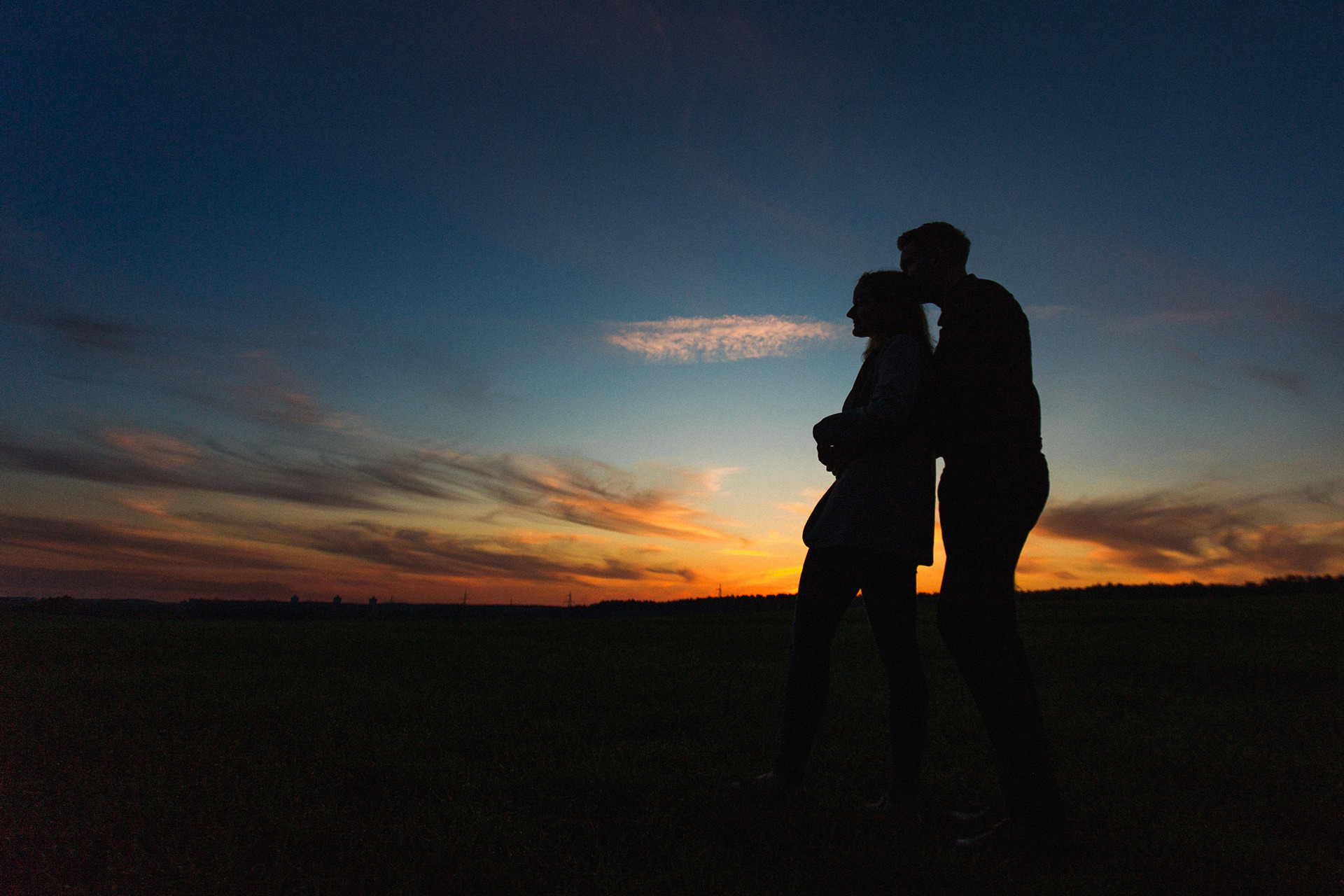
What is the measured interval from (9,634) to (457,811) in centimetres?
1448

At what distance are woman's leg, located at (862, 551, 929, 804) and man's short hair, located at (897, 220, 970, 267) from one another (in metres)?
1.45

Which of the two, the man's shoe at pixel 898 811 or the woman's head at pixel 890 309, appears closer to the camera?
the man's shoe at pixel 898 811

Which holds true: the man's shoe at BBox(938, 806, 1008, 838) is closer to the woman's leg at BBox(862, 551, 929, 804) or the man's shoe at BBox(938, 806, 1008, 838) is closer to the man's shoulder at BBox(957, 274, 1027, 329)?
the woman's leg at BBox(862, 551, 929, 804)

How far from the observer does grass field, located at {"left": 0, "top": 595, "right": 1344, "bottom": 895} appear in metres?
2.53

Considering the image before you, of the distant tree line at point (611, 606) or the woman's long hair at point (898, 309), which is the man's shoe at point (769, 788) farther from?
the distant tree line at point (611, 606)

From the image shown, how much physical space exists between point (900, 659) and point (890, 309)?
173 cm

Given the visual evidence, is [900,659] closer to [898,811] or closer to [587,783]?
[898,811]

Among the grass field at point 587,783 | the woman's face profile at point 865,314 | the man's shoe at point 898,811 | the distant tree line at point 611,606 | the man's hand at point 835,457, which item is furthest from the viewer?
the distant tree line at point 611,606

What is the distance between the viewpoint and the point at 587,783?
3.57 m

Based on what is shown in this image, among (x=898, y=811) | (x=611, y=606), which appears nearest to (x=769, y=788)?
(x=898, y=811)

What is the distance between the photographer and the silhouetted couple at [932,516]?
2.73 metres

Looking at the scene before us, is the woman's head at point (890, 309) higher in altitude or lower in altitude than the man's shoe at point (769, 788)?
higher

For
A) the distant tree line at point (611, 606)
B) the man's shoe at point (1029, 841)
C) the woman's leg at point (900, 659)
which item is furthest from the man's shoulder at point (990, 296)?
the distant tree line at point (611, 606)

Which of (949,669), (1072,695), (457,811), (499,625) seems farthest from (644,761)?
(499,625)
